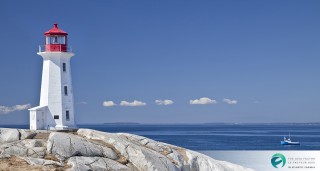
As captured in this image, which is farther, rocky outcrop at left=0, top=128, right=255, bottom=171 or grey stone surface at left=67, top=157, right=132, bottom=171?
rocky outcrop at left=0, top=128, right=255, bottom=171

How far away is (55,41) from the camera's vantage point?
3853 centimetres

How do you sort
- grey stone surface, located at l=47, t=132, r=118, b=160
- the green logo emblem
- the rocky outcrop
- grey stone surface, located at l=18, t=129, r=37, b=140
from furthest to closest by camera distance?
the green logo emblem
grey stone surface, located at l=18, t=129, r=37, b=140
grey stone surface, located at l=47, t=132, r=118, b=160
the rocky outcrop

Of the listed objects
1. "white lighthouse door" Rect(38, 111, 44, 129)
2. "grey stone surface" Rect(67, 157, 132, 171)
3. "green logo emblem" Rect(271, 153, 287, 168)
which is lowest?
"green logo emblem" Rect(271, 153, 287, 168)

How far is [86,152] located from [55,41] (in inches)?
503

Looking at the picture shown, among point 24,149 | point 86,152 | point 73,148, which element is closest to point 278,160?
point 86,152

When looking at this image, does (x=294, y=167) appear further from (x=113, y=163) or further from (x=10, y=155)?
(x=10, y=155)

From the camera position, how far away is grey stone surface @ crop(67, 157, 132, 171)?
1045 inches

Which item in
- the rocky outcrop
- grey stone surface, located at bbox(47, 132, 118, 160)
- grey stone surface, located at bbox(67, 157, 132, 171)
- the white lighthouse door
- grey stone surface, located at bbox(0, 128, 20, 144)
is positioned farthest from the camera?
the white lighthouse door

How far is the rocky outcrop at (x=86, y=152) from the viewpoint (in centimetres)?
2684

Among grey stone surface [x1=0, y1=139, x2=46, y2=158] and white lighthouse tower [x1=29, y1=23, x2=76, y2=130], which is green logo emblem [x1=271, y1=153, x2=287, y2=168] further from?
grey stone surface [x1=0, y1=139, x2=46, y2=158]

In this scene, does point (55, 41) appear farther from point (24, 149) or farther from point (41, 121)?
point (24, 149)

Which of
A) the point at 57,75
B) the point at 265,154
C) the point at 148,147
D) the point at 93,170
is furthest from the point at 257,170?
the point at 93,170

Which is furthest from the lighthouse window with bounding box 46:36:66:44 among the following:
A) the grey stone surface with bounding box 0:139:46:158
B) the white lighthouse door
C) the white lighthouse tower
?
the grey stone surface with bounding box 0:139:46:158

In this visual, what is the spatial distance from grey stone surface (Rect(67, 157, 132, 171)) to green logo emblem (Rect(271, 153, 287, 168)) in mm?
21076
